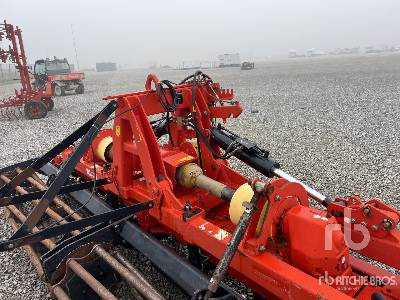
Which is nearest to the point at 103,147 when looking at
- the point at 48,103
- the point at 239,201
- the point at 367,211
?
the point at 239,201

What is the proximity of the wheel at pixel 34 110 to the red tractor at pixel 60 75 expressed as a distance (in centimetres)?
803

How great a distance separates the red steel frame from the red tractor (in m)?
20.4

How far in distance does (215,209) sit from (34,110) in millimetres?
13775

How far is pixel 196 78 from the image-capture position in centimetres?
488

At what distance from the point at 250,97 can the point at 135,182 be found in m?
15.8

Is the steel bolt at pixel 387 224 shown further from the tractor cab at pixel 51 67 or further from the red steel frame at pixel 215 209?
the tractor cab at pixel 51 67

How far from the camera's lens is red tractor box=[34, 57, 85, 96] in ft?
79.9

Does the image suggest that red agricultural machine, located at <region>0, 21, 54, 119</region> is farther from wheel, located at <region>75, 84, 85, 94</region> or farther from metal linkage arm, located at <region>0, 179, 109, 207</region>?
metal linkage arm, located at <region>0, 179, 109, 207</region>

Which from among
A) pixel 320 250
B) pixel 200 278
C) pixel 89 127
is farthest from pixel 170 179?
pixel 320 250

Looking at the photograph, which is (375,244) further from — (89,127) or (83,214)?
(83,214)

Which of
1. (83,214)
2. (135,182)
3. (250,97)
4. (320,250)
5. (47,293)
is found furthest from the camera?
(250,97)

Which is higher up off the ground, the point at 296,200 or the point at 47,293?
the point at 296,200

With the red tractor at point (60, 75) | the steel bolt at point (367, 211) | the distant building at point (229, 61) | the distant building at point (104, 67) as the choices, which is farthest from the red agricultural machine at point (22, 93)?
the distant building at point (104, 67)

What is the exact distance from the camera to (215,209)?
4734 millimetres
